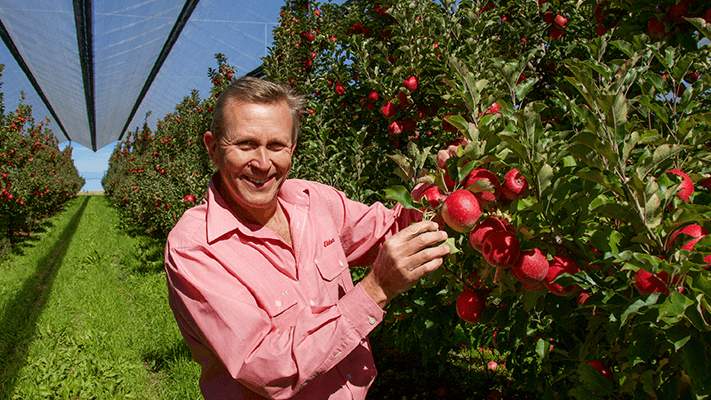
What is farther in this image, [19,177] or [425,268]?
[19,177]

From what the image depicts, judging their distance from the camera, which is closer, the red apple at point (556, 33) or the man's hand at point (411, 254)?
the man's hand at point (411, 254)

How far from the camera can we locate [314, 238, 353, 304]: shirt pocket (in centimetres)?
160

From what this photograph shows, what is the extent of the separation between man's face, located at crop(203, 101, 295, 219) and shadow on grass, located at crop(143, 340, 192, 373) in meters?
2.69

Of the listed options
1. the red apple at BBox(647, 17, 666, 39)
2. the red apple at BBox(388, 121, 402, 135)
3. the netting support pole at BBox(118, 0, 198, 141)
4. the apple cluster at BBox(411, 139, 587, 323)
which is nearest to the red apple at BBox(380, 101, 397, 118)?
the red apple at BBox(388, 121, 402, 135)

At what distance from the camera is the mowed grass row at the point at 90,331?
3549 millimetres

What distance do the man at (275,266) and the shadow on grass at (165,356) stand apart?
2577mm

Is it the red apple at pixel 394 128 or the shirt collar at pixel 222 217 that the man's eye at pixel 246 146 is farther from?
the red apple at pixel 394 128

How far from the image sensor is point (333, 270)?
5.35 ft

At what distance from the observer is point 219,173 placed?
1.64 m

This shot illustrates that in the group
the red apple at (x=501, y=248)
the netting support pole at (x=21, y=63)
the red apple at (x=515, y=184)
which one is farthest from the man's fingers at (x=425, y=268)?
the netting support pole at (x=21, y=63)

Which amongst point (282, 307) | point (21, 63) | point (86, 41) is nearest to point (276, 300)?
point (282, 307)

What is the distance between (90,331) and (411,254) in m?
4.13

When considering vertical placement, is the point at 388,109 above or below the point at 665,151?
below

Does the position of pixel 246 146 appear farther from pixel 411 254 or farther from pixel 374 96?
pixel 374 96
